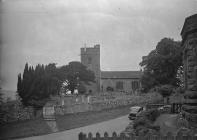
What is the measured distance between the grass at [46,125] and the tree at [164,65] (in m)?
6.50

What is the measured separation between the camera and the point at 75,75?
9200 centimetres

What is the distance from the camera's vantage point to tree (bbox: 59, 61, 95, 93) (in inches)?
3499

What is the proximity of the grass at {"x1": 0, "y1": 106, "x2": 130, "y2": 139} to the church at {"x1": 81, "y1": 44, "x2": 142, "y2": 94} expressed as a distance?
210ft

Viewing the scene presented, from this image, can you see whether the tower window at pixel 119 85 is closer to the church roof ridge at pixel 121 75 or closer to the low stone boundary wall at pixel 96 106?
the church roof ridge at pixel 121 75

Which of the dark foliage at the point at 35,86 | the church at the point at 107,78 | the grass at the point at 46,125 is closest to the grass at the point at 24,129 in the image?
the grass at the point at 46,125

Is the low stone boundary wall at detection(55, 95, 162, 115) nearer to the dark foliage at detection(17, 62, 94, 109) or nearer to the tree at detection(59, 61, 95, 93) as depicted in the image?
the dark foliage at detection(17, 62, 94, 109)

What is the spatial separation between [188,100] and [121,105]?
1447 inches

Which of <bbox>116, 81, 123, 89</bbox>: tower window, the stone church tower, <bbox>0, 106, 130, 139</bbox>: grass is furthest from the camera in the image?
<bbox>116, 81, 123, 89</bbox>: tower window

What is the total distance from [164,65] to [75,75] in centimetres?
5247

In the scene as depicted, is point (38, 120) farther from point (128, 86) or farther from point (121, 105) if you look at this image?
point (128, 86)

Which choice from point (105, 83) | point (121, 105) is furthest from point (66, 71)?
point (121, 105)

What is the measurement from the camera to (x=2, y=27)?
1263cm

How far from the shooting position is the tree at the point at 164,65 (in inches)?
1507

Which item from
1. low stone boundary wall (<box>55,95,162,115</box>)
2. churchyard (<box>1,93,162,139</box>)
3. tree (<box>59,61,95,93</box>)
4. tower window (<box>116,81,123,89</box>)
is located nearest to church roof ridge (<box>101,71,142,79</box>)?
tower window (<box>116,81,123,89</box>)
